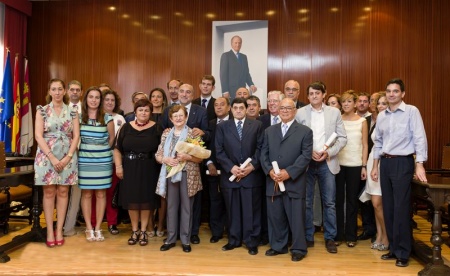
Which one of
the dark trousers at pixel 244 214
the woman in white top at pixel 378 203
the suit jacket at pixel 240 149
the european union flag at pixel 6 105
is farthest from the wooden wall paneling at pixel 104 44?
the woman in white top at pixel 378 203

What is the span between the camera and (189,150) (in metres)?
3.81

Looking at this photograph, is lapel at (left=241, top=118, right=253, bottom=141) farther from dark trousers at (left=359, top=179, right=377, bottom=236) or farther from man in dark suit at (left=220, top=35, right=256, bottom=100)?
man in dark suit at (left=220, top=35, right=256, bottom=100)

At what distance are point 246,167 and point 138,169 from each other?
3.47ft

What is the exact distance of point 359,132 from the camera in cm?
415

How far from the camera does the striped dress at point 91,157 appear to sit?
4121 mm

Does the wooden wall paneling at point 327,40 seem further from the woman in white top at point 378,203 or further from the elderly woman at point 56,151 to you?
the elderly woman at point 56,151

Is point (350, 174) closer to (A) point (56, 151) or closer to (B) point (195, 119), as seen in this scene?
(B) point (195, 119)

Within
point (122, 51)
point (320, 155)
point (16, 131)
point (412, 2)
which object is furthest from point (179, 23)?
point (320, 155)

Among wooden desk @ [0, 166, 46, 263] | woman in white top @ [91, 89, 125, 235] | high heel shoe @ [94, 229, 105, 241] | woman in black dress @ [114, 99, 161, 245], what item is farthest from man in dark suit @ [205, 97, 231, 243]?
wooden desk @ [0, 166, 46, 263]

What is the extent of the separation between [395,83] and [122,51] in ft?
17.3

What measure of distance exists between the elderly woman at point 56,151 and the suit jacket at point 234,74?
11.2ft

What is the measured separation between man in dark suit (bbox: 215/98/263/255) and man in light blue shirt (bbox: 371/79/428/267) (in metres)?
1.14

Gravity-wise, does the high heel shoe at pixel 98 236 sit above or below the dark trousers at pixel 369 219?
below

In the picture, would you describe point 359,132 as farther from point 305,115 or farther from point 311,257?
point 311,257
